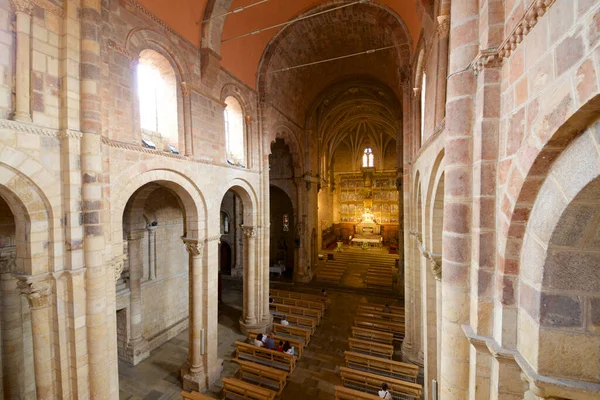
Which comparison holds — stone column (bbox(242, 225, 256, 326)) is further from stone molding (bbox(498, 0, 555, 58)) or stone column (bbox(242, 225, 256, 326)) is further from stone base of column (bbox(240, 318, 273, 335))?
stone molding (bbox(498, 0, 555, 58))

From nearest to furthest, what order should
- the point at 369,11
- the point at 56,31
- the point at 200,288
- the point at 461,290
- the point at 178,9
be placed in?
the point at 461,290, the point at 56,31, the point at 178,9, the point at 200,288, the point at 369,11

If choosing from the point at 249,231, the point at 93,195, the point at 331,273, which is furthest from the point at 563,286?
the point at 331,273

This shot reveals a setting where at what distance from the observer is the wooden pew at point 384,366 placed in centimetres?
863

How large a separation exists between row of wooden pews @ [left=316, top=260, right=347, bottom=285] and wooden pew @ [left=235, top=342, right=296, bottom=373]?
945cm

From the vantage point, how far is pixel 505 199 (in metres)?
2.72

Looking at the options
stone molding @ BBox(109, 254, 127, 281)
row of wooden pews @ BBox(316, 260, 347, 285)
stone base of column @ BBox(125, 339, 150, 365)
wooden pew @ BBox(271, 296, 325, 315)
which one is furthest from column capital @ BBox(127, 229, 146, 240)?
row of wooden pews @ BBox(316, 260, 347, 285)

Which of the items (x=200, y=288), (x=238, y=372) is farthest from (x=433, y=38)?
(x=238, y=372)

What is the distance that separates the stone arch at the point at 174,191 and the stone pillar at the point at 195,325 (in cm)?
47

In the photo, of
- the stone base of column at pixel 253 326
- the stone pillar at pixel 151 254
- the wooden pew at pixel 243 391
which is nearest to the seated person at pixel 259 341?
the stone base of column at pixel 253 326

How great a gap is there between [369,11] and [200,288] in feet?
38.0

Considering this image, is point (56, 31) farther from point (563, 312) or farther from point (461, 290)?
point (563, 312)

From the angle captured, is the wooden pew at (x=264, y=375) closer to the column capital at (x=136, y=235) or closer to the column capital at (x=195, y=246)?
the column capital at (x=195, y=246)

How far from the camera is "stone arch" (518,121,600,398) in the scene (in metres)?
2.14

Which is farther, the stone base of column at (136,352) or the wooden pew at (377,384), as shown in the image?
the stone base of column at (136,352)
